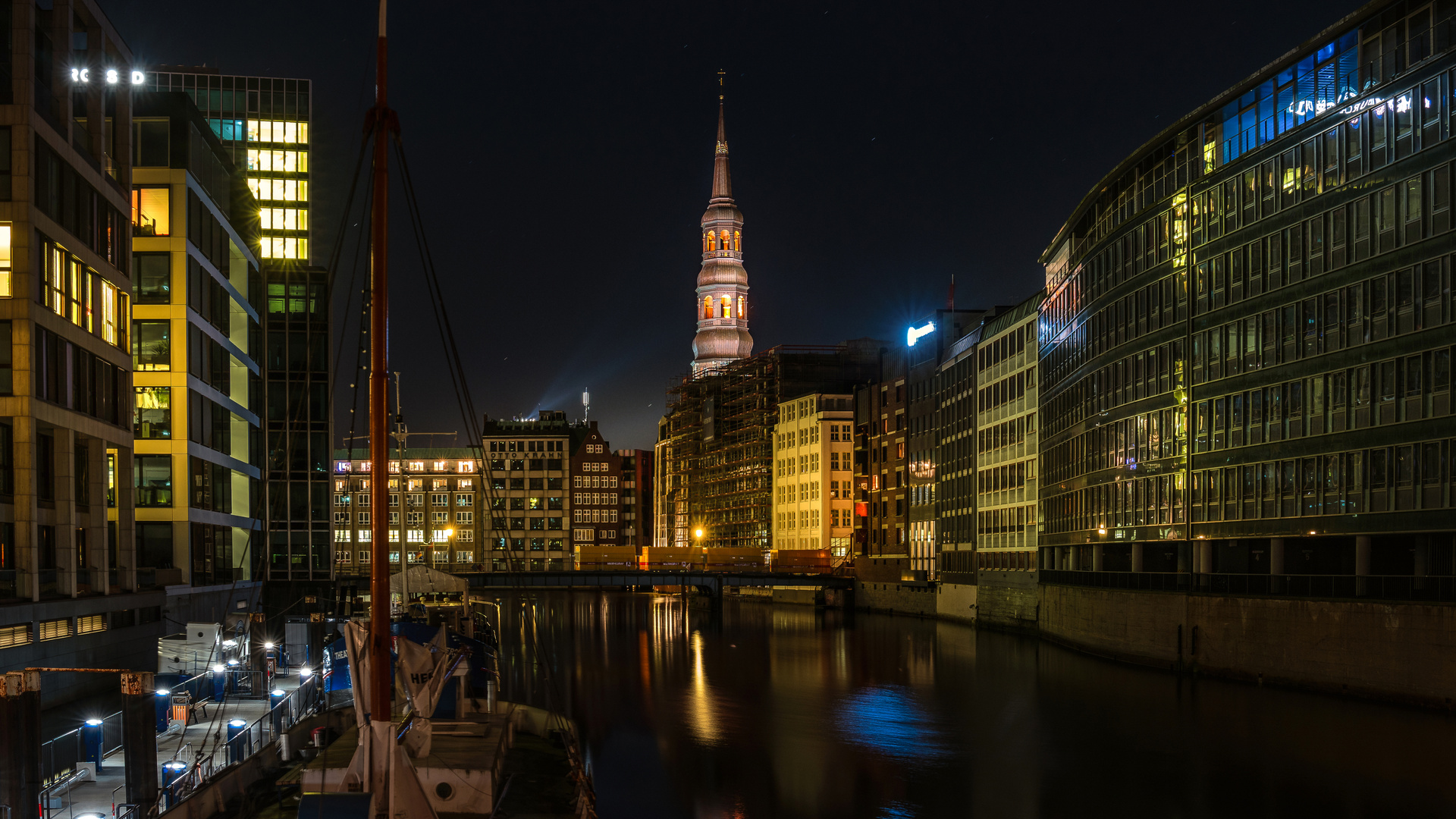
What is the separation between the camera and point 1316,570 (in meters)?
61.1

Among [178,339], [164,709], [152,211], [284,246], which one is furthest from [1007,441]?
[284,246]

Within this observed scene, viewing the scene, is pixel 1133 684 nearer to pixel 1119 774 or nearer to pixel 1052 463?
pixel 1119 774

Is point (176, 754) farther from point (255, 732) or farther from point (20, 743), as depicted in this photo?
point (20, 743)

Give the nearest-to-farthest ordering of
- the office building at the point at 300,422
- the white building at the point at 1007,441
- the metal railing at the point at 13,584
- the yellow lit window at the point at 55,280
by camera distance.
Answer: the metal railing at the point at 13,584
the yellow lit window at the point at 55,280
the white building at the point at 1007,441
the office building at the point at 300,422

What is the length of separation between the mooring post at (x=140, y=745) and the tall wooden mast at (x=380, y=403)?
468 cm

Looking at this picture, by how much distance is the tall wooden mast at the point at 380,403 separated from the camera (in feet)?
90.6

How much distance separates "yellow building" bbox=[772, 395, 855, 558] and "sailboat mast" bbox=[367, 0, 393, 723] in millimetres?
144217

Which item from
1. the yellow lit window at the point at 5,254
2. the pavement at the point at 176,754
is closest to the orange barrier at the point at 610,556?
the pavement at the point at 176,754

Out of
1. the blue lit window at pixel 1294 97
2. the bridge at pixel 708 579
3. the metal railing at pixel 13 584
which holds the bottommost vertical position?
the bridge at pixel 708 579

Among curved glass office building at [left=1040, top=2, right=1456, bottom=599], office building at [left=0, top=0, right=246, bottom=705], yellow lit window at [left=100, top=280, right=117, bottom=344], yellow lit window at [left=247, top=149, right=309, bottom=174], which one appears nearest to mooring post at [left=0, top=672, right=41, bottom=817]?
office building at [left=0, top=0, right=246, bottom=705]

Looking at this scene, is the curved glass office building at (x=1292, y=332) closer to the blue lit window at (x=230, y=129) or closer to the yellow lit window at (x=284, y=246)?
the yellow lit window at (x=284, y=246)

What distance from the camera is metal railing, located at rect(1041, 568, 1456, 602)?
51.4m

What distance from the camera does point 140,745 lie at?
97.8ft

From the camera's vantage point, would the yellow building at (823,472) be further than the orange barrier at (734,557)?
Yes
